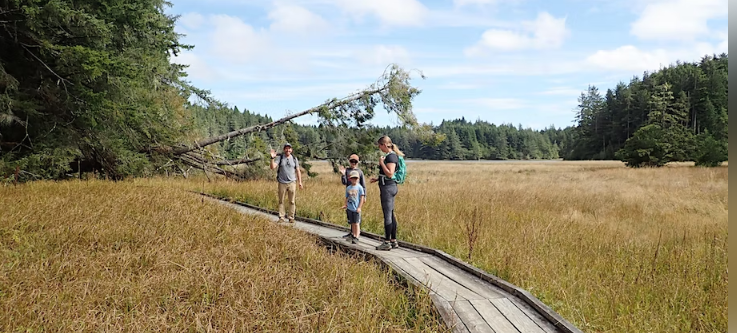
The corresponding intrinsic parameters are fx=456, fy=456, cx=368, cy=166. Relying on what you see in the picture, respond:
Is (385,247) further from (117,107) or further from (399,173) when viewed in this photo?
(117,107)

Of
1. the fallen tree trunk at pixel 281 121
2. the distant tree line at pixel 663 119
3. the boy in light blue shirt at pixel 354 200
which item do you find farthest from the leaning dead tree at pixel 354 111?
the distant tree line at pixel 663 119

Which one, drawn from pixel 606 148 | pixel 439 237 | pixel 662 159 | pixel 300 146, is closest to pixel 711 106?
pixel 606 148

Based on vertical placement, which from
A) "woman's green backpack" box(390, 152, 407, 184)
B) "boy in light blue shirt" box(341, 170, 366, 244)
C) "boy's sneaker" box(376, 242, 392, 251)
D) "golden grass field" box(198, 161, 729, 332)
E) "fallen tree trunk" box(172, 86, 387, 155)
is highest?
"fallen tree trunk" box(172, 86, 387, 155)

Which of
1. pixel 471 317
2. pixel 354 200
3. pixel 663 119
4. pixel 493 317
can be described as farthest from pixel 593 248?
pixel 663 119

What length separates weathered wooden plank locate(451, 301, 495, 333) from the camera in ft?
12.5

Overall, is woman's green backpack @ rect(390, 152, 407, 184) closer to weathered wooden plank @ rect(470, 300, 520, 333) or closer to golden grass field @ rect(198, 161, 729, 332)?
golden grass field @ rect(198, 161, 729, 332)

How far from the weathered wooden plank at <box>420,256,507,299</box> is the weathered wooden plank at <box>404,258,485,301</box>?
2.8 inches

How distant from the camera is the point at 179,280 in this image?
4.63m

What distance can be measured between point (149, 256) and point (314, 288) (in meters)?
2.19

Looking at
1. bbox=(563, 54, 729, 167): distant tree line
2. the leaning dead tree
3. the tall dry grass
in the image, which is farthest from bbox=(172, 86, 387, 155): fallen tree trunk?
bbox=(563, 54, 729, 167): distant tree line

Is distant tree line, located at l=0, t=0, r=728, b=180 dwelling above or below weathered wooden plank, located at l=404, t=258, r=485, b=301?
above

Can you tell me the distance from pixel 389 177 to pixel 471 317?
2.67 m

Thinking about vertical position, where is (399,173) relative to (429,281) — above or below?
above

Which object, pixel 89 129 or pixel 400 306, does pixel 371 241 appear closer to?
pixel 400 306
